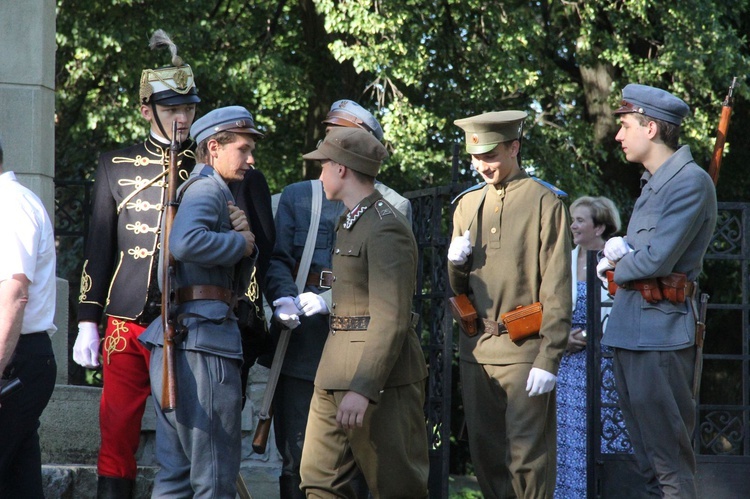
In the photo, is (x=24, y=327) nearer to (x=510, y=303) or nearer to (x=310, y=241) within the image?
(x=310, y=241)

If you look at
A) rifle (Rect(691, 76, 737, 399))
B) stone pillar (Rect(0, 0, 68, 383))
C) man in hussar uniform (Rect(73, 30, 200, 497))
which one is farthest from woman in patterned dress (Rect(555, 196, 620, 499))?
stone pillar (Rect(0, 0, 68, 383))

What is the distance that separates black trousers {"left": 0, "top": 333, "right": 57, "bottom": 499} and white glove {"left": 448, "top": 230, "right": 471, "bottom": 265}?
189cm

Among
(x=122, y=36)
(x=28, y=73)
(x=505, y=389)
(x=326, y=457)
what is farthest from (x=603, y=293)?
(x=122, y=36)

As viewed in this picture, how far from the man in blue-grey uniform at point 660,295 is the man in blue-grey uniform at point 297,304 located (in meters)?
1.36

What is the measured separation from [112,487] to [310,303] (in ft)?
4.11

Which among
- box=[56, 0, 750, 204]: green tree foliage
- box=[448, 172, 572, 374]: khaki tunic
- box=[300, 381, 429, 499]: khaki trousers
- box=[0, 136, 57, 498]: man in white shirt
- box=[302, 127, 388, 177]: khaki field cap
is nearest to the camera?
box=[0, 136, 57, 498]: man in white shirt

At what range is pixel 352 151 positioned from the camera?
482 cm

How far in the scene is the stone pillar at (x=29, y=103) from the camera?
688cm

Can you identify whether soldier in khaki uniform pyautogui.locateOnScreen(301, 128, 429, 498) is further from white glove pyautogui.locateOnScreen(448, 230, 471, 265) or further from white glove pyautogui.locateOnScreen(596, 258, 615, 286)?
white glove pyautogui.locateOnScreen(596, 258, 615, 286)

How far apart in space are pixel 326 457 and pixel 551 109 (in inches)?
425

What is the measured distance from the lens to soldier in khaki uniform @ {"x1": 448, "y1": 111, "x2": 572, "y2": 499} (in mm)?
5086

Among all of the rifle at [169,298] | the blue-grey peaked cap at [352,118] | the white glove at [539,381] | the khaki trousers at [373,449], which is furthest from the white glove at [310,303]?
the white glove at [539,381]

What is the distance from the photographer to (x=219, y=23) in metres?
13.6

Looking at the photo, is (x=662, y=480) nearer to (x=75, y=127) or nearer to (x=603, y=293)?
(x=603, y=293)
